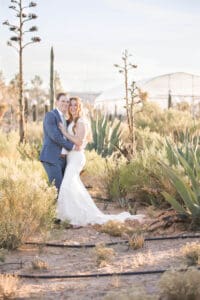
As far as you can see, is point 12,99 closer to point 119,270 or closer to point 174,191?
point 174,191

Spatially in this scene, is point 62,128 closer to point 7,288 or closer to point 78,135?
point 78,135

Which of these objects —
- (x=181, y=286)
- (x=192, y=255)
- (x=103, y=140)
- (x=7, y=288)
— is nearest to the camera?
(x=181, y=286)

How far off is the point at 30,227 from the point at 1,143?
7903 millimetres

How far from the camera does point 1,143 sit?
48.3ft

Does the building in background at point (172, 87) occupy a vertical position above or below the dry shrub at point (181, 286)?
above

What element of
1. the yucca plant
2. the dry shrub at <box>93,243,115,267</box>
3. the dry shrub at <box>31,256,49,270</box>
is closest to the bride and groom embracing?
the dry shrub at <box>93,243,115,267</box>

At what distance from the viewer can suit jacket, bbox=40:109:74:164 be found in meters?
8.52

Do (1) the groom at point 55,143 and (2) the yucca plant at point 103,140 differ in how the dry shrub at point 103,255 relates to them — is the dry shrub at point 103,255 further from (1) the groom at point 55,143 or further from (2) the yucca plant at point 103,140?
(2) the yucca plant at point 103,140

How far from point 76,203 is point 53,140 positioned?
86 cm

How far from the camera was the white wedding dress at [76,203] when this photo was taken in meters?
8.32

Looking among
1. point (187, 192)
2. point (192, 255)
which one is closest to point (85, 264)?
point (192, 255)

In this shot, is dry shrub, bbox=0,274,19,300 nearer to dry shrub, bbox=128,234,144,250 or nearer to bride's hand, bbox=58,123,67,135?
dry shrub, bbox=128,234,144,250

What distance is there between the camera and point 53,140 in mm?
8555

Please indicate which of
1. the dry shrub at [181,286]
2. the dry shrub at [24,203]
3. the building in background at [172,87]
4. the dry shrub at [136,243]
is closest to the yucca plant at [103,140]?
the dry shrub at [24,203]
